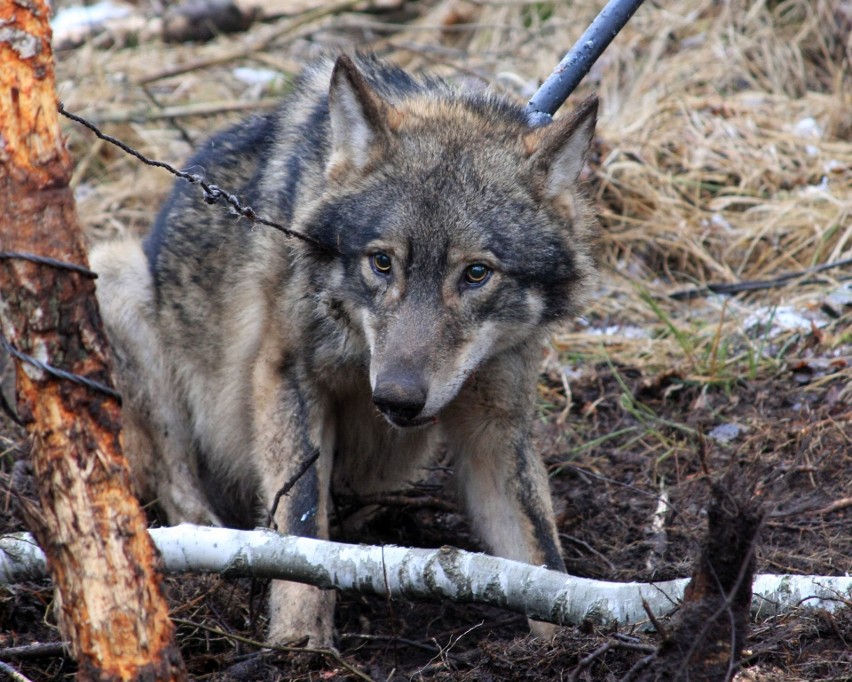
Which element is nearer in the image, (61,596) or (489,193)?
(61,596)

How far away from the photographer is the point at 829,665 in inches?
121

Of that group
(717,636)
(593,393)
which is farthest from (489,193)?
(593,393)

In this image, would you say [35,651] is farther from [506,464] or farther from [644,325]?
[644,325]

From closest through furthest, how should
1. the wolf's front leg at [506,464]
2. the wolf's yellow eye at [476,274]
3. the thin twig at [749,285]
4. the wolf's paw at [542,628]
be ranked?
the wolf's yellow eye at [476,274] < the wolf's paw at [542,628] < the wolf's front leg at [506,464] < the thin twig at [749,285]

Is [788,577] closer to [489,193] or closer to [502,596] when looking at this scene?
[502,596]

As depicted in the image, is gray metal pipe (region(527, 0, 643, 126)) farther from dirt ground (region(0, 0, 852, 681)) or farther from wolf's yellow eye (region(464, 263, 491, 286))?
dirt ground (region(0, 0, 852, 681))

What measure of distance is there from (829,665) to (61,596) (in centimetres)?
214

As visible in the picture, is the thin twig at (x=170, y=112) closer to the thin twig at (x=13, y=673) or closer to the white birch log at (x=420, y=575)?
the white birch log at (x=420, y=575)

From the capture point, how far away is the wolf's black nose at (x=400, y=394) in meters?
3.41

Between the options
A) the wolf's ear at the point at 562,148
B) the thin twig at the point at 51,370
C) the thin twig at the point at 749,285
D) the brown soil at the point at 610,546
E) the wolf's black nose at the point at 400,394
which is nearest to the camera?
the thin twig at the point at 51,370

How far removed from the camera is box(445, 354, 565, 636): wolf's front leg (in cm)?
425

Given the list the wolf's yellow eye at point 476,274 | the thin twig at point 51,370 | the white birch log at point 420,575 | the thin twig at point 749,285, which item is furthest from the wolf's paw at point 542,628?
the thin twig at point 749,285

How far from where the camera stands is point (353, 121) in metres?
3.94

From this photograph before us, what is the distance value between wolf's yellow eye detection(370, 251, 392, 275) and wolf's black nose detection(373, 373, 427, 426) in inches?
17.6
